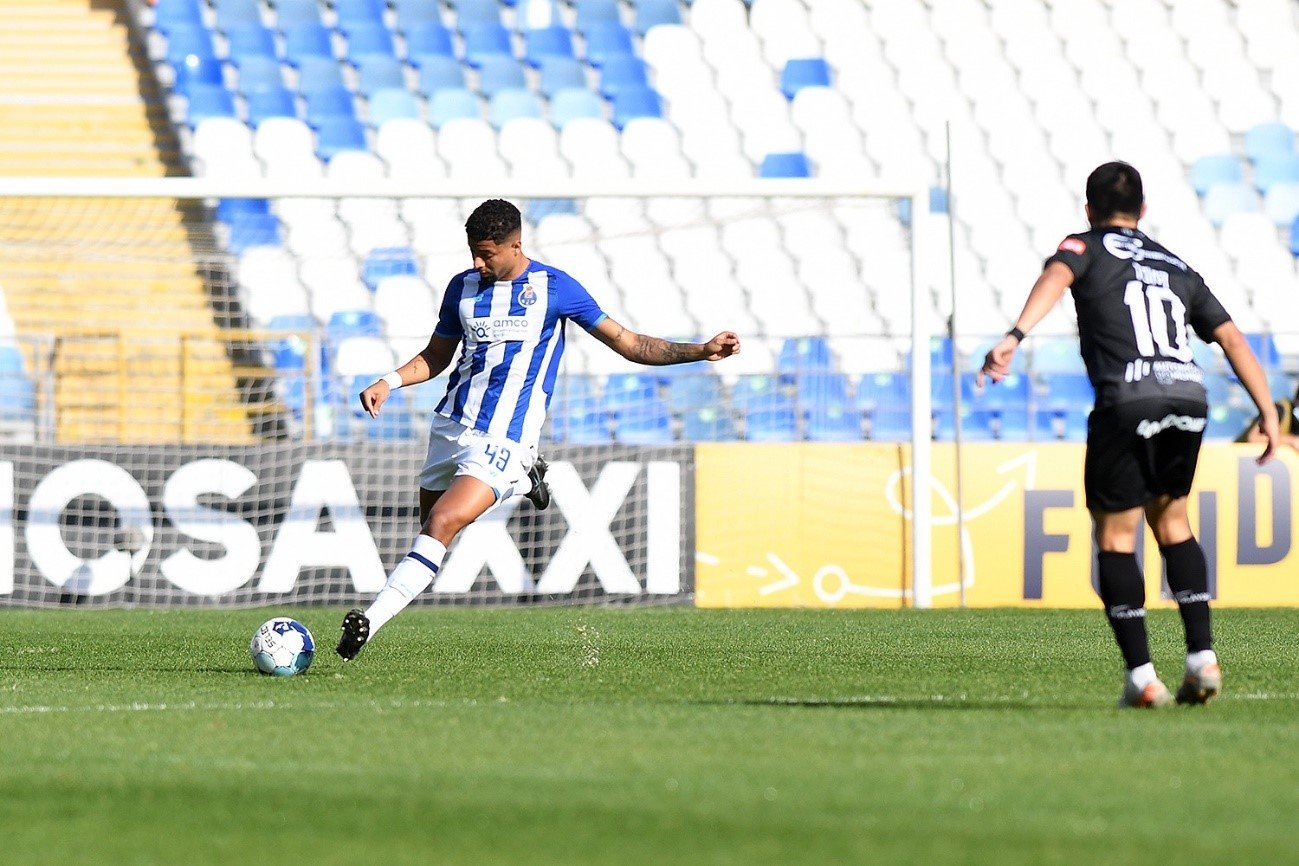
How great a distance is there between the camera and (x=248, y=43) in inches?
711

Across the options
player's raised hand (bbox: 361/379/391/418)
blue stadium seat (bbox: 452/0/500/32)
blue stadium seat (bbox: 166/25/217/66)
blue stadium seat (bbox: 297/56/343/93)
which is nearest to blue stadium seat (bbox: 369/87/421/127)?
blue stadium seat (bbox: 297/56/343/93)

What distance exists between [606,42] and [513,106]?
1.27m

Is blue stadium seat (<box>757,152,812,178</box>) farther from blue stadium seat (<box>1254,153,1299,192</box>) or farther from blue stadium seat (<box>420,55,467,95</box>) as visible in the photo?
blue stadium seat (<box>1254,153,1299,192</box>)

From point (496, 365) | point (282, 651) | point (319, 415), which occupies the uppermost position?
point (496, 365)

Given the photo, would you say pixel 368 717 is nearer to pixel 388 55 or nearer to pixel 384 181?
pixel 384 181

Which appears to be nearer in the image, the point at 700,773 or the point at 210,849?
the point at 210,849

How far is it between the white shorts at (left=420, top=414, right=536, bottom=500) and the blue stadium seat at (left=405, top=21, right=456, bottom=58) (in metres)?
11.5

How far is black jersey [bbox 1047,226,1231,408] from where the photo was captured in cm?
535

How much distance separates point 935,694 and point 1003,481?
645 centimetres

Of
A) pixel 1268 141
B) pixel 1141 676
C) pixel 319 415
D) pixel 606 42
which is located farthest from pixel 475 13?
pixel 1141 676

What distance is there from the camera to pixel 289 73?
17.9 m

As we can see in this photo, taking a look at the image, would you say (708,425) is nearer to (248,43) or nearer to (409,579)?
(409,579)

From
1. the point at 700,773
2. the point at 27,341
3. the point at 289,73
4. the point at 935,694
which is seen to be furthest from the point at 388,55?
the point at 700,773

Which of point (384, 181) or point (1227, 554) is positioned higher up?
point (384, 181)
